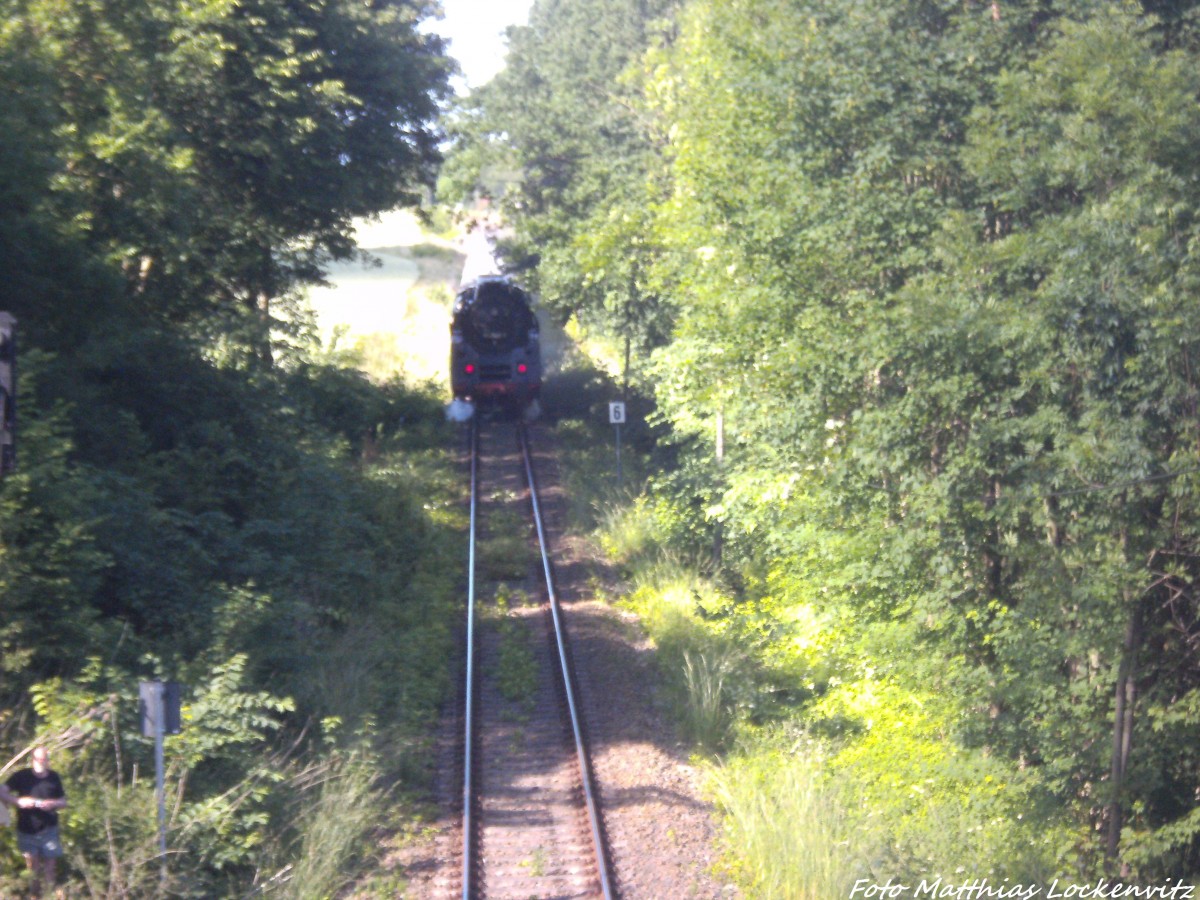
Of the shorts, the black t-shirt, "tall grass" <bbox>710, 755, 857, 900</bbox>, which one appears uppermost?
the black t-shirt

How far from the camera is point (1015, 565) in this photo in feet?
40.0

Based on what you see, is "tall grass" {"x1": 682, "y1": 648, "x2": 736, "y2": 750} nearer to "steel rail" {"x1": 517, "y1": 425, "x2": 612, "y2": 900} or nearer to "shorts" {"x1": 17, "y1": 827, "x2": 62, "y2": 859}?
"steel rail" {"x1": 517, "y1": 425, "x2": 612, "y2": 900}

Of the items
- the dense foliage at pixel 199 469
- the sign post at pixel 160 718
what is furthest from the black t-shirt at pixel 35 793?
the sign post at pixel 160 718

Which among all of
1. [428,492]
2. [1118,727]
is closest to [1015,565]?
[1118,727]

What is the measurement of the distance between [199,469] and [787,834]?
25.3 feet

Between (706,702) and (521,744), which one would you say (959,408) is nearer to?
(706,702)

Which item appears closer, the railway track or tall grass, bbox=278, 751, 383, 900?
tall grass, bbox=278, 751, 383, 900

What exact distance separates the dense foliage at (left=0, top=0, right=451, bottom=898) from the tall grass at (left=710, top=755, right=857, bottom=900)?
302 cm

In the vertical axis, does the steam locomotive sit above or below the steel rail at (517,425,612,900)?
above

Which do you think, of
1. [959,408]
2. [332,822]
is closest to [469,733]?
[332,822]

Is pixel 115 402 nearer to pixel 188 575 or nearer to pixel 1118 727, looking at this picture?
pixel 188 575

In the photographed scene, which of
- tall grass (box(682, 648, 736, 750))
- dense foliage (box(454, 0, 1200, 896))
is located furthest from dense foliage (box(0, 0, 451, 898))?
dense foliage (box(454, 0, 1200, 896))

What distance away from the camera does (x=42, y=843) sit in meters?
7.30

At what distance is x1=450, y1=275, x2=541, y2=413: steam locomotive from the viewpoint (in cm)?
2777
